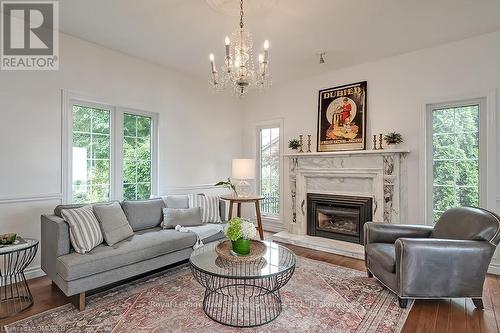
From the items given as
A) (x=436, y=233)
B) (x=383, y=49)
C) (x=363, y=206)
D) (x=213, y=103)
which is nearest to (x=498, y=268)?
(x=436, y=233)

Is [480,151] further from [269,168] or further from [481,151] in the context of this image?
[269,168]

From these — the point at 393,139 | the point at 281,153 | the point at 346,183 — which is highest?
the point at 393,139

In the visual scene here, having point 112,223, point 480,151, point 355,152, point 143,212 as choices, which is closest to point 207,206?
point 143,212

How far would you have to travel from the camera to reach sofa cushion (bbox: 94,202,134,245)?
109 inches

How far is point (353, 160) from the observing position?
4.16 m

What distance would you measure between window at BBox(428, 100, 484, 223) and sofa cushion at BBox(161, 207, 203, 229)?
322 centimetres

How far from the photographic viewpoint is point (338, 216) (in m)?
4.41

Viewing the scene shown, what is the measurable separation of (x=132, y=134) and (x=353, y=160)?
340 centimetres

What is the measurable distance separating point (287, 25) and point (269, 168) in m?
2.88

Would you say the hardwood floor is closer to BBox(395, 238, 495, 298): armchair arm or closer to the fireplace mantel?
BBox(395, 238, 495, 298): armchair arm

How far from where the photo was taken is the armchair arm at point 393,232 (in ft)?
9.73

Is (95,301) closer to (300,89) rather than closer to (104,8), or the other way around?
(104,8)

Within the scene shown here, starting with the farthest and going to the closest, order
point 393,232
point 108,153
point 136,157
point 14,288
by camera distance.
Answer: point 136,157 < point 108,153 < point 393,232 < point 14,288

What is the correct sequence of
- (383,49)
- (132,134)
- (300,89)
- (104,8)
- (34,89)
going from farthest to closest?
(300,89) → (132,134) → (383,49) → (34,89) → (104,8)
